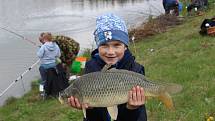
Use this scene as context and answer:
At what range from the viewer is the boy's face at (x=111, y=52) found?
297 cm

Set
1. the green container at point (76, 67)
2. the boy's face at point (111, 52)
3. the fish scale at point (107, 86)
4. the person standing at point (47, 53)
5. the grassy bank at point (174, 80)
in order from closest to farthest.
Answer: the fish scale at point (107, 86), the boy's face at point (111, 52), the grassy bank at point (174, 80), the person standing at point (47, 53), the green container at point (76, 67)

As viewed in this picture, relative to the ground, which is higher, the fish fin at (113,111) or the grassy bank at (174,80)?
the fish fin at (113,111)

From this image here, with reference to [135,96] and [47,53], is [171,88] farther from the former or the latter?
[47,53]

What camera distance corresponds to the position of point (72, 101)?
2.87 m

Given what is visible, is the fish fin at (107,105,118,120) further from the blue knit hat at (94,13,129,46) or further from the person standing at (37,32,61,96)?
the person standing at (37,32,61,96)

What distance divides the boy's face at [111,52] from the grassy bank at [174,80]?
3.07 m

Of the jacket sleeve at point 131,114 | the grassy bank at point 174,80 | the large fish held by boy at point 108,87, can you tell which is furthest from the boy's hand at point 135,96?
the grassy bank at point 174,80

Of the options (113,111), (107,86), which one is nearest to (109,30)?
(107,86)

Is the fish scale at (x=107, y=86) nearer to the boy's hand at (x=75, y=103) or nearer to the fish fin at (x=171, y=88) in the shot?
the boy's hand at (x=75, y=103)

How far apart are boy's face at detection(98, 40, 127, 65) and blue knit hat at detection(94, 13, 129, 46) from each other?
3cm

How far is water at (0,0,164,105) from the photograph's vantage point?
13.5 metres

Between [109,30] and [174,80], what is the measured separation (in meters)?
5.21

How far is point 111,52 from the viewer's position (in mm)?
2963

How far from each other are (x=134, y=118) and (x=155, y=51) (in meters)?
9.33
